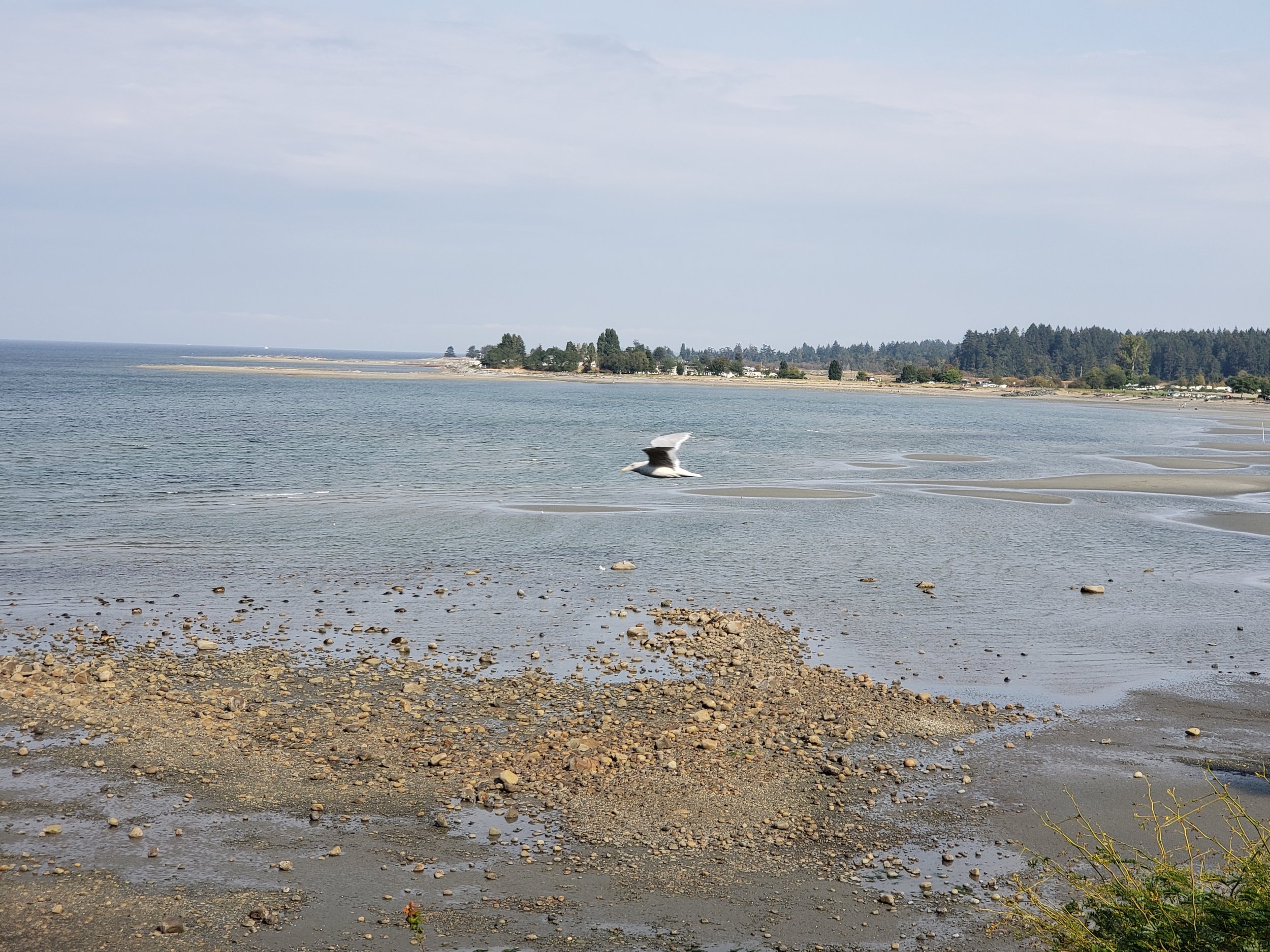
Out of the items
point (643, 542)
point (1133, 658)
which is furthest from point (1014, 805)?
point (643, 542)

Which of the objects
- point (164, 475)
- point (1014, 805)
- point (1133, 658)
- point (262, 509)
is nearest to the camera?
point (1014, 805)

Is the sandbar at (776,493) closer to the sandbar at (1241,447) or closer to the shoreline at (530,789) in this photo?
the shoreline at (530,789)

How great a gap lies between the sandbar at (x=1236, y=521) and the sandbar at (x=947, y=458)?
2043 cm

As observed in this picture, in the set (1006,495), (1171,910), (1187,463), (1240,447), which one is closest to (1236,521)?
(1006,495)

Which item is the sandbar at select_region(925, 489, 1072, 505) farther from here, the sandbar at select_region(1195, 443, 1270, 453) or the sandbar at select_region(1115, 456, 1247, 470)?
the sandbar at select_region(1195, 443, 1270, 453)

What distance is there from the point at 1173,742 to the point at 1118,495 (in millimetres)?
32196

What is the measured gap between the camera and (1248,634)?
2127 cm

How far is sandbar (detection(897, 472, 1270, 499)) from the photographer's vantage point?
45.9 m

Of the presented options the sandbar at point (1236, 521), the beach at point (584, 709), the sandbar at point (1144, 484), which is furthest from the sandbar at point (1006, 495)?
the sandbar at point (1236, 521)

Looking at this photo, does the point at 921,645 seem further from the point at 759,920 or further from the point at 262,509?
the point at 262,509

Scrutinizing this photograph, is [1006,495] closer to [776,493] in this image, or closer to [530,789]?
[776,493]

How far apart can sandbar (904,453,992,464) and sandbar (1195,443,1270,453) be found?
21255 millimetres

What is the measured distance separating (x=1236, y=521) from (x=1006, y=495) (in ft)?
Answer: 29.8

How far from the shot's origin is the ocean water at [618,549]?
20.0 metres
